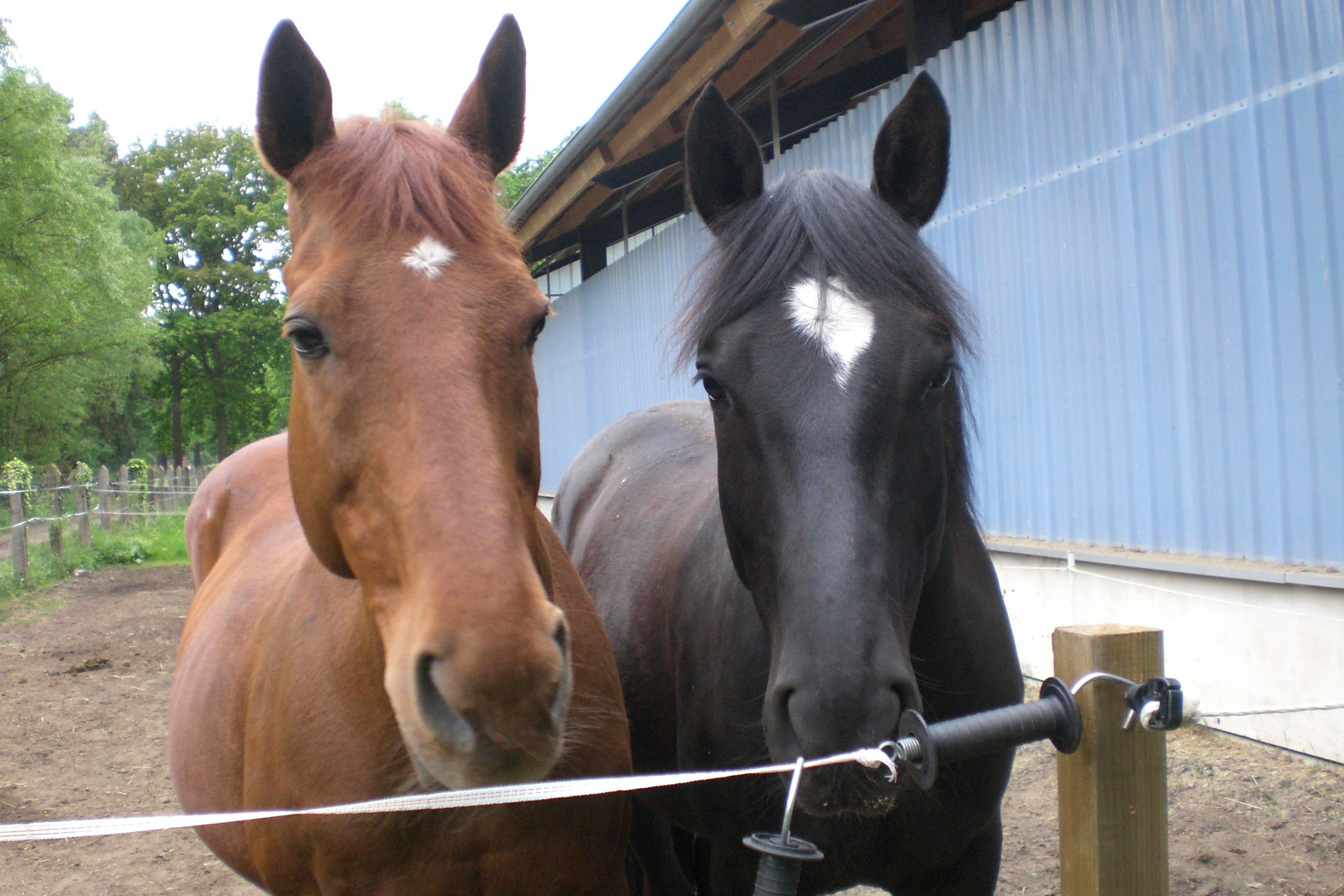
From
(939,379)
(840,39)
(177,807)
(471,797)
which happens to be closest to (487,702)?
(471,797)

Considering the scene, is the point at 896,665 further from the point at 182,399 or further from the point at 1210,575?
the point at 182,399

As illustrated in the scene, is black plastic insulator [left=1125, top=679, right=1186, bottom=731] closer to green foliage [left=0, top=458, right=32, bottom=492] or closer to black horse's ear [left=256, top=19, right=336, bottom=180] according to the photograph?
black horse's ear [left=256, top=19, right=336, bottom=180]

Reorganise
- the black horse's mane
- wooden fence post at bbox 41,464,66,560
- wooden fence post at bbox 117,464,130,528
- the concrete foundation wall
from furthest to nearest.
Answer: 1. wooden fence post at bbox 117,464,130,528
2. wooden fence post at bbox 41,464,66,560
3. the concrete foundation wall
4. the black horse's mane

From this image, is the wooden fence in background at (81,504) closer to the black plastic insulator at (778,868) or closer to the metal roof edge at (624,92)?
the metal roof edge at (624,92)

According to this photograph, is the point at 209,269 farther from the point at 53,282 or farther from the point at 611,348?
the point at 611,348

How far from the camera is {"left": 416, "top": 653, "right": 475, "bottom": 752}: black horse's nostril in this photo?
4.14ft

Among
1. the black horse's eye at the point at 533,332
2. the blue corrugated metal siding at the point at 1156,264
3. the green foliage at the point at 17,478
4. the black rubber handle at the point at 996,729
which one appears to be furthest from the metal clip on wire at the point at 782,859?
the green foliage at the point at 17,478

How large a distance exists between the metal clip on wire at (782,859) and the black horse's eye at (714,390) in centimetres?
84

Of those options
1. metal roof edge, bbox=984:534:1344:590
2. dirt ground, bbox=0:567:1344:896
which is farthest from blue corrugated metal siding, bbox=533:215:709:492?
dirt ground, bbox=0:567:1344:896

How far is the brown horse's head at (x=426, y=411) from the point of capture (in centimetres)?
126

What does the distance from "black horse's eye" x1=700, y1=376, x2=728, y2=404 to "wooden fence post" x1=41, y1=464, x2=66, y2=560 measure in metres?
15.1

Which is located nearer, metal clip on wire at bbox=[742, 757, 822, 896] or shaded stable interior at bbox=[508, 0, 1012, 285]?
metal clip on wire at bbox=[742, 757, 822, 896]

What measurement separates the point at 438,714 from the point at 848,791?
26.9 inches

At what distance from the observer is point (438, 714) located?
1269 mm
